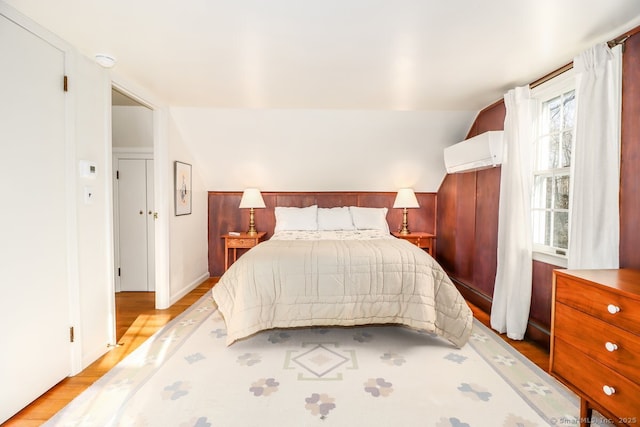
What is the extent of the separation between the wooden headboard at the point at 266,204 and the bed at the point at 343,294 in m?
2.16

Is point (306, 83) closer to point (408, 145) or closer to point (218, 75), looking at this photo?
point (218, 75)

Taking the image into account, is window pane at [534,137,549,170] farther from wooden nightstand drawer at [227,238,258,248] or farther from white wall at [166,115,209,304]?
white wall at [166,115,209,304]

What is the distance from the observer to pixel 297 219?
13.6 ft

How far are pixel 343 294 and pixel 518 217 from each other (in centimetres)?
161

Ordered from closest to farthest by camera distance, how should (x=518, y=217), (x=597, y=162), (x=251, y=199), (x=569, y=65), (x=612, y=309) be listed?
(x=612, y=309) → (x=597, y=162) → (x=569, y=65) → (x=518, y=217) → (x=251, y=199)

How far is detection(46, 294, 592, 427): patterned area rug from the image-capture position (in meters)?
1.67

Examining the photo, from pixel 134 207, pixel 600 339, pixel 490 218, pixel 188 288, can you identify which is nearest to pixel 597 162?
pixel 600 339

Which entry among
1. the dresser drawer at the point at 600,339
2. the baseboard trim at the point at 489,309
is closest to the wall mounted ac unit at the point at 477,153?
the baseboard trim at the point at 489,309

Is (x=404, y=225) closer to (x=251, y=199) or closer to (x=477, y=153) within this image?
(x=477, y=153)

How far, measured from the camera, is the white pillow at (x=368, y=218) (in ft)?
13.6

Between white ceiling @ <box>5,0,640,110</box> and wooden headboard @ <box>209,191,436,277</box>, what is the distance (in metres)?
1.87

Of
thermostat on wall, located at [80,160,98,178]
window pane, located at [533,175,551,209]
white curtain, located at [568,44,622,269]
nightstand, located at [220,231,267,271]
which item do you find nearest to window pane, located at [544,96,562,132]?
A: window pane, located at [533,175,551,209]

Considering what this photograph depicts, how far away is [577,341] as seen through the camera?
1.53m

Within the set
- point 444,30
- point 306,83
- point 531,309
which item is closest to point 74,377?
point 306,83
